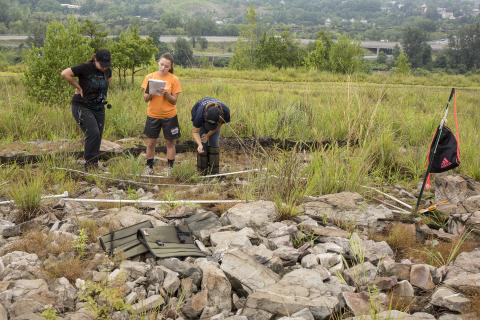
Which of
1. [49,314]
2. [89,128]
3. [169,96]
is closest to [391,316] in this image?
[49,314]

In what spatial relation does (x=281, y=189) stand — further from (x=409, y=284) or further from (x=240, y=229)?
(x=409, y=284)

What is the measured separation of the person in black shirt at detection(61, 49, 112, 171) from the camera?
6453 mm

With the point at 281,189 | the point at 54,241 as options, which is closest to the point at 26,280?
the point at 54,241

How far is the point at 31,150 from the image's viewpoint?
24.5 ft

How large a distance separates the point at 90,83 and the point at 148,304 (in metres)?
3.70

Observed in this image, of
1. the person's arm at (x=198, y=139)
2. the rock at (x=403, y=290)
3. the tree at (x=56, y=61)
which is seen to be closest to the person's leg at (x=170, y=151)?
the person's arm at (x=198, y=139)

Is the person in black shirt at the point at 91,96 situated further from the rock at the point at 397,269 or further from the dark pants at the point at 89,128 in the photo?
the rock at the point at 397,269

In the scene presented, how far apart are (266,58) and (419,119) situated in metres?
25.8

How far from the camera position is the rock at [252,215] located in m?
4.92

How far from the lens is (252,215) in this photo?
16.4ft

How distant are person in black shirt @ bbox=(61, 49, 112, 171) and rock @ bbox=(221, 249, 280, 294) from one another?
3108mm

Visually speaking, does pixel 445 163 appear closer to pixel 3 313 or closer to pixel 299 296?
pixel 299 296

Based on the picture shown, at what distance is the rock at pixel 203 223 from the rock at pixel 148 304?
3.73 feet

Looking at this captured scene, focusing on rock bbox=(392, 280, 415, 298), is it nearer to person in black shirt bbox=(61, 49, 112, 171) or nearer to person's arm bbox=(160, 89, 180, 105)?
person's arm bbox=(160, 89, 180, 105)
